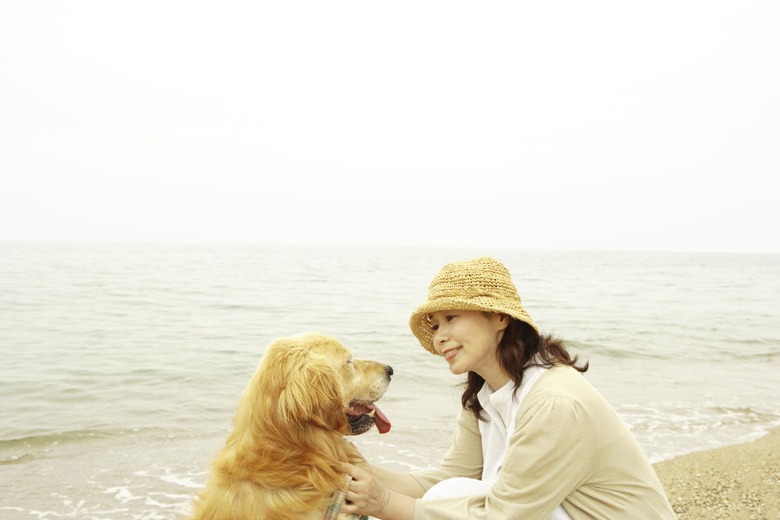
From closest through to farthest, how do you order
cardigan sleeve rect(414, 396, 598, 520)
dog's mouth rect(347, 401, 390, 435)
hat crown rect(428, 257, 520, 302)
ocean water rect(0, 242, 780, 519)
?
cardigan sleeve rect(414, 396, 598, 520) < hat crown rect(428, 257, 520, 302) < dog's mouth rect(347, 401, 390, 435) < ocean water rect(0, 242, 780, 519)

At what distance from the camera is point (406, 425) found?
7.68m

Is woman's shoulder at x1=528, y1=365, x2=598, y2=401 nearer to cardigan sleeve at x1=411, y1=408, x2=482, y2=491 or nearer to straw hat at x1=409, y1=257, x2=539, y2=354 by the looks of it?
straw hat at x1=409, y1=257, x2=539, y2=354

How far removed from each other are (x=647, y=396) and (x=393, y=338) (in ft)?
19.1

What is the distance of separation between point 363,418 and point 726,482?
371 cm

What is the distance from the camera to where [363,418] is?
3.39m

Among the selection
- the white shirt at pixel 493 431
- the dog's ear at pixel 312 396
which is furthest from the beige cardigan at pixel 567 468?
the dog's ear at pixel 312 396

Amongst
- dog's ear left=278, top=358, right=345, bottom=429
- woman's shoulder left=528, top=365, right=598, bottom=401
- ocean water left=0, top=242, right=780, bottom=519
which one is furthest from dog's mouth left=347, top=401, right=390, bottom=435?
ocean water left=0, top=242, right=780, bottom=519

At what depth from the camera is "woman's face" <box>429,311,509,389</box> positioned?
2.86 metres

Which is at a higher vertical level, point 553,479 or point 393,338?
point 553,479

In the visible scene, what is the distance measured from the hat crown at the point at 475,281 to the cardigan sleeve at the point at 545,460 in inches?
20.7

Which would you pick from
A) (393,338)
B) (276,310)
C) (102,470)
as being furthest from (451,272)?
(276,310)

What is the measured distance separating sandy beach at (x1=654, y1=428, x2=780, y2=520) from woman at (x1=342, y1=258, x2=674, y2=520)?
2591 mm

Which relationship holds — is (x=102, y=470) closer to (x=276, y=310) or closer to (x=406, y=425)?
(x=406, y=425)

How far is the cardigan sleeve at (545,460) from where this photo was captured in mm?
2387
